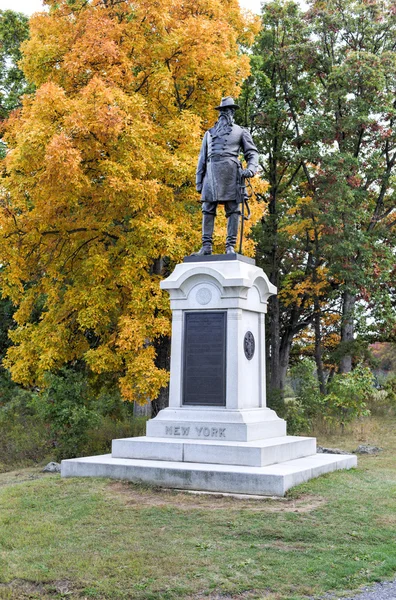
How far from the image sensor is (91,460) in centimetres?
973

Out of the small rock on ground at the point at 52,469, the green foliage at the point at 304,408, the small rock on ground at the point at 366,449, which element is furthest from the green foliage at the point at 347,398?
the small rock on ground at the point at 52,469

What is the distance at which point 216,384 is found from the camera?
10.1 meters

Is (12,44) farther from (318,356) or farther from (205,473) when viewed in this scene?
(205,473)

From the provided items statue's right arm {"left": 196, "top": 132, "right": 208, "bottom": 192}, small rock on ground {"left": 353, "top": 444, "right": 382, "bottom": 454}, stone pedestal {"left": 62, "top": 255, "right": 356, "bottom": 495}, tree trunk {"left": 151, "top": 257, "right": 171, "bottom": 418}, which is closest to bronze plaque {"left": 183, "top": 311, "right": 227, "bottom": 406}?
stone pedestal {"left": 62, "top": 255, "right": 356, "bottom": 495}

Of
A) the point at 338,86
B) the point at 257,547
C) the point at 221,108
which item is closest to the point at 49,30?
the point at 221,108

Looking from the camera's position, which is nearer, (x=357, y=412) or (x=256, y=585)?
(x=256, y=585)

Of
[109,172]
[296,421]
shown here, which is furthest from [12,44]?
[296,421]

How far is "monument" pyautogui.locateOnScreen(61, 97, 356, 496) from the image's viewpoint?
9148mm

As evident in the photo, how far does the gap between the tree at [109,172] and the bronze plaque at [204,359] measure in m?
3.25

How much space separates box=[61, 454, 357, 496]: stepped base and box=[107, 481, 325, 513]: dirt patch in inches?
9.0

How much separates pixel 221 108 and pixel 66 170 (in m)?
3.30

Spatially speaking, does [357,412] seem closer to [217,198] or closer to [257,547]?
[217,198]

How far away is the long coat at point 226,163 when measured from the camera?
1102cm

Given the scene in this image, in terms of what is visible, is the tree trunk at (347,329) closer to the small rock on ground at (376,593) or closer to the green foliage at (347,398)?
the green foliage at (347,398)
